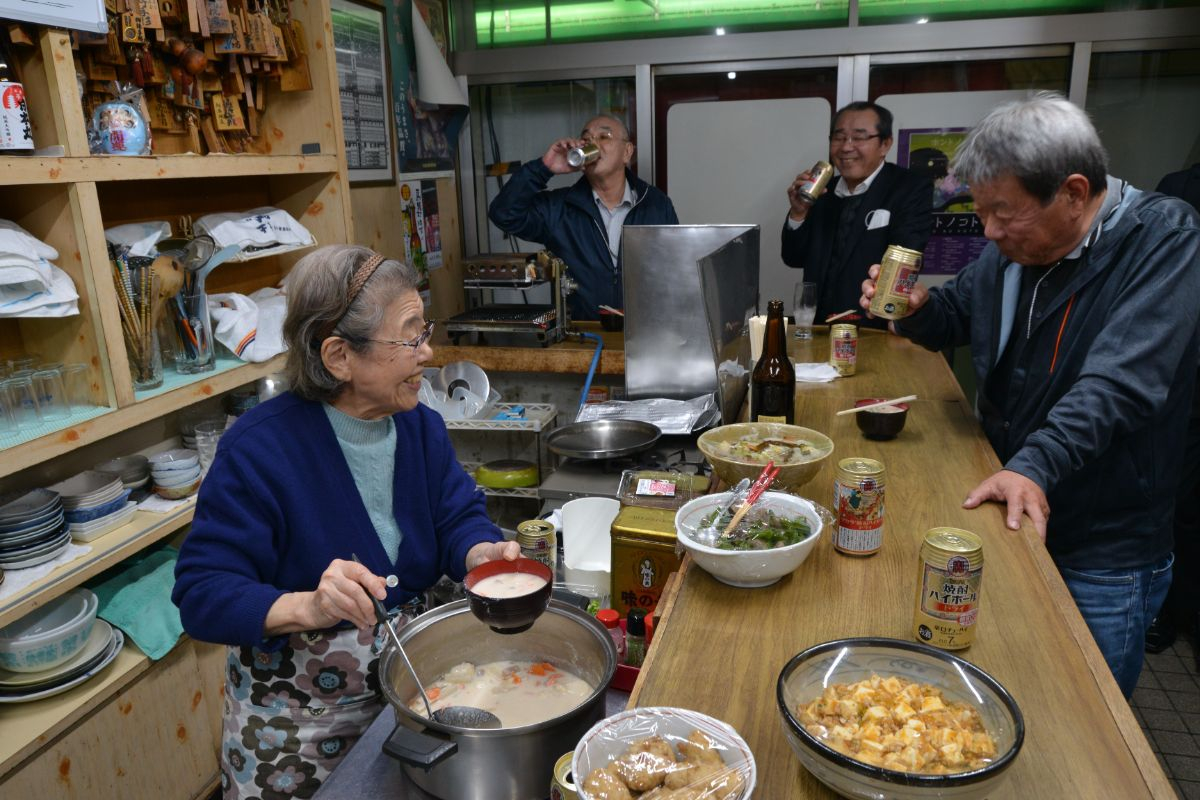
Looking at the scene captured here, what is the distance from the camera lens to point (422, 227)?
4.63m

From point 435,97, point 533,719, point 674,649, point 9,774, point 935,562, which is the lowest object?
point 9,774

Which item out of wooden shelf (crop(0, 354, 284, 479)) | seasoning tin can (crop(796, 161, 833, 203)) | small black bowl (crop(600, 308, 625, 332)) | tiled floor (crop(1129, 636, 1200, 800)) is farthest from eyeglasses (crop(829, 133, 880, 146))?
wooden shelf (crop(0, 354, 284, 479))

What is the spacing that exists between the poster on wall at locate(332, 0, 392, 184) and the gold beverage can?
256 cm

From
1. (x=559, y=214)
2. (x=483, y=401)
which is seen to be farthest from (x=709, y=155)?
(x=483, y=401)

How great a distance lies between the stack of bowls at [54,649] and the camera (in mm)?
2004

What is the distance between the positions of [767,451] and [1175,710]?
90.5 inches

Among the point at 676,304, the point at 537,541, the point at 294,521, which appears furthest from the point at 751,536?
the point at 676,304

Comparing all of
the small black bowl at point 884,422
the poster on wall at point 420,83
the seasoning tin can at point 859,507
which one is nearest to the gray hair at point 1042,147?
the small black bowl at point 884,422

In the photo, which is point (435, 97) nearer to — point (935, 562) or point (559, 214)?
point (559, 214)

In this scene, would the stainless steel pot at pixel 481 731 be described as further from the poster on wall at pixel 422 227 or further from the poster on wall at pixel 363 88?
the poster on wall at pixel 422 227

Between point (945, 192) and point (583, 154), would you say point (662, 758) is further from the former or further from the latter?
point (945, 192)

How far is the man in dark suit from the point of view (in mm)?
3801

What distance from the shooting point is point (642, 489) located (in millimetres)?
1758

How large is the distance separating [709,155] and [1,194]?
3591 mm
